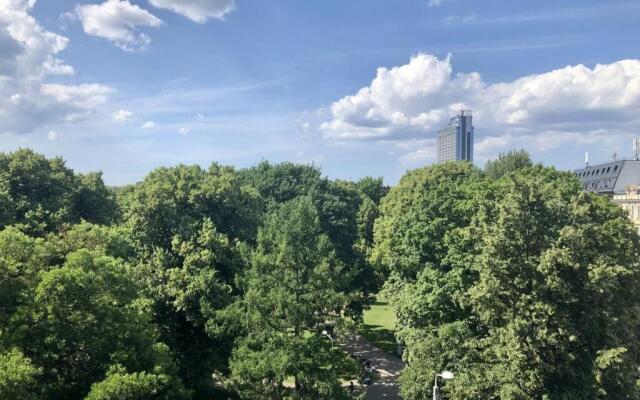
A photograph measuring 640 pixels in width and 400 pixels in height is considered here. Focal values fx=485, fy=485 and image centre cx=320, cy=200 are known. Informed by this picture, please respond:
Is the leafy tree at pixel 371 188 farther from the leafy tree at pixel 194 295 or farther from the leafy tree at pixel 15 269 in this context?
the leafy tree at pixel 15 269

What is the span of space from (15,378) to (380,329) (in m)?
34.8

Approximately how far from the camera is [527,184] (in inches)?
915

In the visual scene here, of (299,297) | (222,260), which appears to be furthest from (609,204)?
(222,260)

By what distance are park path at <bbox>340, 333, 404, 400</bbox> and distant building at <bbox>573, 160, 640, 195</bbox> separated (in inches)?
1999

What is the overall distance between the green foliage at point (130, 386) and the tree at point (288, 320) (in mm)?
4071

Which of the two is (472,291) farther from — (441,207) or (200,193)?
(200,193)

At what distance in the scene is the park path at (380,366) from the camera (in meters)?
29.9

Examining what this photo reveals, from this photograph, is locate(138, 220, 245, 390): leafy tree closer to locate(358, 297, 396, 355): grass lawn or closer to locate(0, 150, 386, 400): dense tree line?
locate(0, 150, 386, 400): dense tree line

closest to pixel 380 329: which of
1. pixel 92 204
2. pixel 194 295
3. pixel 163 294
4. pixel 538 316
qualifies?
pixel 194 295

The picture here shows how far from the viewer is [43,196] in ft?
119

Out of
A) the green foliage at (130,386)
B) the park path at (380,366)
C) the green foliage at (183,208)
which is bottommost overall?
the park path at (380,366)

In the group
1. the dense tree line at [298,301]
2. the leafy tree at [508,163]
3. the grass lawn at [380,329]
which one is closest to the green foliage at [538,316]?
the dense tree line at [298,301]

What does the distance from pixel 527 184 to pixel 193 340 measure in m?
19.6

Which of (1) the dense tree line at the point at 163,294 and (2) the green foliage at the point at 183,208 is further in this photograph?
(2) the green foliage at the point at 183,208
